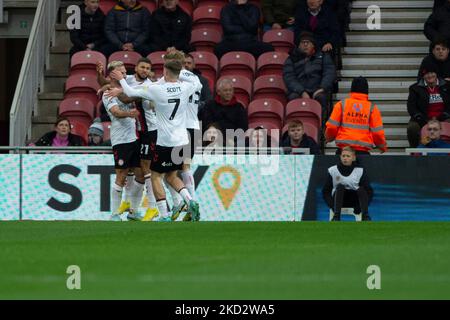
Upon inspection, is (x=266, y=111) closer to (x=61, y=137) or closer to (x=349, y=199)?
(x=349, y=199)

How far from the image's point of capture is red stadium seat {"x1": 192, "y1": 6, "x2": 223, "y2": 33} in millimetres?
23078

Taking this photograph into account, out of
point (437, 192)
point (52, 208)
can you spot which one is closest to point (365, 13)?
point (437, 192)

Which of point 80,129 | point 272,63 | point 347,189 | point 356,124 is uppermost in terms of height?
point 272,63

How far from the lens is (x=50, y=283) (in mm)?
9109

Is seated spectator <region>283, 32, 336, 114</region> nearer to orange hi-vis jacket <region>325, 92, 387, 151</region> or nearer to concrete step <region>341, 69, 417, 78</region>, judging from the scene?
concrete step <region>341, 69, 417, 78</region>

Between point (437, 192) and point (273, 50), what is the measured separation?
453 cm

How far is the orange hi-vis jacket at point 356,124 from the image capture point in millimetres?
18328

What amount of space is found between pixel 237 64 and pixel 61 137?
3426mm

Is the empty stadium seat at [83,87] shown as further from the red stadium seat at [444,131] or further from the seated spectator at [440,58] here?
the red stadium seat at [444,131]

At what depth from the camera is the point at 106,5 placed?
23891 millimetres

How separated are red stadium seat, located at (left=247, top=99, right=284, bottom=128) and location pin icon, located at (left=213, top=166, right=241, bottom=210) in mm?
1795

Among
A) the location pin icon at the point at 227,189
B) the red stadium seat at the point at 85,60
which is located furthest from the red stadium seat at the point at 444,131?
the red stadium seat at the point at 85,60

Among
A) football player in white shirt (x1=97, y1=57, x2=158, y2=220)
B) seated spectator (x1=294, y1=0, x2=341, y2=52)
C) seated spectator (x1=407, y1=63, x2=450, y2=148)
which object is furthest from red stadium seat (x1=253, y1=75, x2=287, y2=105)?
football player in white shirt (x1=97, y1=57, x2=158, y2=220)

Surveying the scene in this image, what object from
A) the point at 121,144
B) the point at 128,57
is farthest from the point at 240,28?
the point at 121,144
